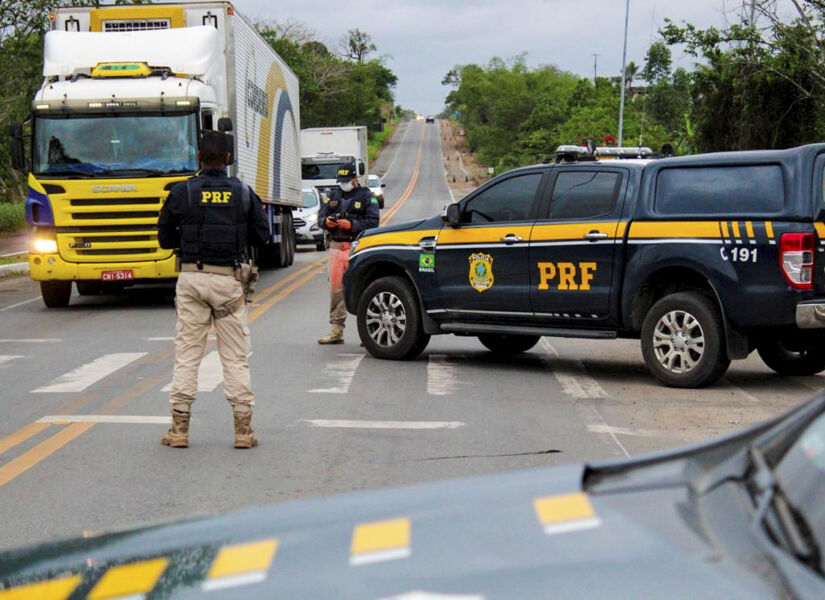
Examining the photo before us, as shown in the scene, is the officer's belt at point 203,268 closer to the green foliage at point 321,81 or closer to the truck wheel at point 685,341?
the truck wheel at point 685,341

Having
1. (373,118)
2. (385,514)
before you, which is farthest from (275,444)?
(373,118)

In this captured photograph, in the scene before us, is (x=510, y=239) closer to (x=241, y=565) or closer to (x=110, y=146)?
(x=110, y=146)

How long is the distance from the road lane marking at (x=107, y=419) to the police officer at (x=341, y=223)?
15.0 ft

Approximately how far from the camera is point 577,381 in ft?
34.7

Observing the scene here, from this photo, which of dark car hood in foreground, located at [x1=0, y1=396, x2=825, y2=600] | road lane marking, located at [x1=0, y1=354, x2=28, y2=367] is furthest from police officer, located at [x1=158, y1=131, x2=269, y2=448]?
dark car hood in foreground, located at [x1=0, y1=396, x2=825, y2=600]

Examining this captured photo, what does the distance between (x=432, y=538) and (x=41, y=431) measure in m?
6.73

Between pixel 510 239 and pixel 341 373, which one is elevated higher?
pixel 510 239

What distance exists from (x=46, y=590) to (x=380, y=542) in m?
0.61

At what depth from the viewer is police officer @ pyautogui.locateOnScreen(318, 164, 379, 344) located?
13.2 metres

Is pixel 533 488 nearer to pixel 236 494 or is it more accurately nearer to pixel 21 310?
pixel 236 494

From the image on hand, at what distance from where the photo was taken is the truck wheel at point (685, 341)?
9.82 metres

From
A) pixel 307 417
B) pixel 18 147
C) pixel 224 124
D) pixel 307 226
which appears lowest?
pixel 307 226

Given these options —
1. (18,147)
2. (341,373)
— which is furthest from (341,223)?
(18,147)

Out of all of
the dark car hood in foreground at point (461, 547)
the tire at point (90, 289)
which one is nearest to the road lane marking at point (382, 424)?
the dark car hood in foreground at point (461, 547)
